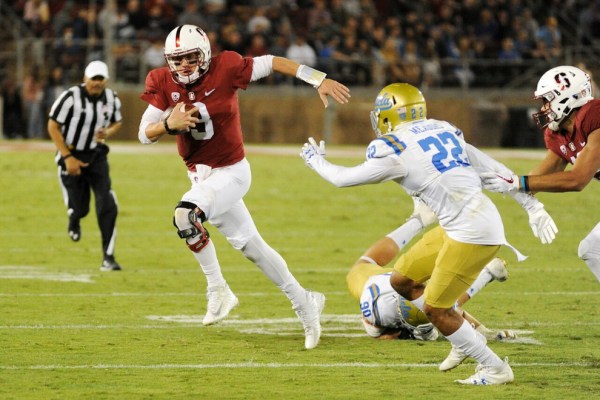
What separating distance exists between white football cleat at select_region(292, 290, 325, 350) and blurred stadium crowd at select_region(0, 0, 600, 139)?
580 inches

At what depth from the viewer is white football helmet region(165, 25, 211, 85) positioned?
6.78 m

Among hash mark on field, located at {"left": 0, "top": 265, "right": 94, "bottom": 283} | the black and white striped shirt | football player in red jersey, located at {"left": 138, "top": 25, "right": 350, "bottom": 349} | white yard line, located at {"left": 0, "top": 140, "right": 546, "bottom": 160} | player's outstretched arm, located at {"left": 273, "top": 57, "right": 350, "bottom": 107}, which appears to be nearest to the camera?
player's outstretched arm, located at {"left": 273, "top": 57, "right": 350, "bottom": 107}

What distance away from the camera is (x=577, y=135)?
6.56 m

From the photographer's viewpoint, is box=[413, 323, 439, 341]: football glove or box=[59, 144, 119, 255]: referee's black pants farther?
box=[59, 144, 119, 255]: referee's black pants

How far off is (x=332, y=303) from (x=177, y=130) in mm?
2166

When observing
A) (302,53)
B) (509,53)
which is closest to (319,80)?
(302,53)

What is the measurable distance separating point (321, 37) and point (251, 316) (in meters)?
15.3

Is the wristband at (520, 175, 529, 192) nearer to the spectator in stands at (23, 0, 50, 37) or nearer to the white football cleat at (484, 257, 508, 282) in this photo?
the white football cleat at (484, 257, 508, 282)

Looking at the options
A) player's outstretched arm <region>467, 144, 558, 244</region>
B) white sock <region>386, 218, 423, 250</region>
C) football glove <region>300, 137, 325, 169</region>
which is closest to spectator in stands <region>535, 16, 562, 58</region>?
white sock <region>386, 218, 423, 250</region>

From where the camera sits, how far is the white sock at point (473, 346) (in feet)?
18.4

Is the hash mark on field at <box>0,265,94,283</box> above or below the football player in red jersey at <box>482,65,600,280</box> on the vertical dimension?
below

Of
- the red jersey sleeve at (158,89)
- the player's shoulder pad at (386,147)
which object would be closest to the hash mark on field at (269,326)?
the red jersey sleeve at (158,89)

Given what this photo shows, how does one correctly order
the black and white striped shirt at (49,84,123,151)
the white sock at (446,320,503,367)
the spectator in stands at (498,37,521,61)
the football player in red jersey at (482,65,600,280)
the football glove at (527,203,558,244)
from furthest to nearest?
the spectator in stands at (498,37,521,61) → the black and white striped shirt at (49,84,123,151) → the football player in red jersey at (482,65,600,280) → the football glove at (527,203,558,244) → the white sock at (446,320,503,367)

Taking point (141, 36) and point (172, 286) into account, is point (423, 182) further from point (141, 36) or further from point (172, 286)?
point (141, 36)
